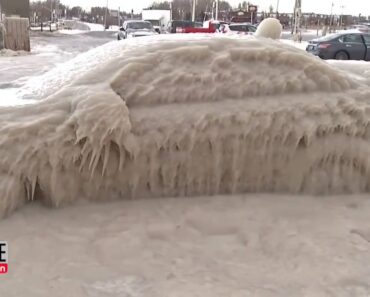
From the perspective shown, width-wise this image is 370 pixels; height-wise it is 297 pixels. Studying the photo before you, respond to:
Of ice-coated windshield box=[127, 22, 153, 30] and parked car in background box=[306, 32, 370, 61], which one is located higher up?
ice-coated windshield box=[127, 22, 153, 30]

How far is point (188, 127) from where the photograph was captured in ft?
9.91

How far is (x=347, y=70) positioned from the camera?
4.00 meters

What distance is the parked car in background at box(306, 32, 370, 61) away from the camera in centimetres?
1453

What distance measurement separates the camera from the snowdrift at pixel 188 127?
2844 millimetres

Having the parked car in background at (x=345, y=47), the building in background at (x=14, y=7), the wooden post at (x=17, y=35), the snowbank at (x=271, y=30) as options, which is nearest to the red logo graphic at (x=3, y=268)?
Answer: the snowbank at (x=271, y=30)

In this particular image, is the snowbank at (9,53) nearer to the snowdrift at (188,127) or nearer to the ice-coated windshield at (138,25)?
the ice-coated windshield at (138,25)

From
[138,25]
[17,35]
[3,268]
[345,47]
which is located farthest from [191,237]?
[138,25]

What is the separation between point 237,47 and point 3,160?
185 centimetres

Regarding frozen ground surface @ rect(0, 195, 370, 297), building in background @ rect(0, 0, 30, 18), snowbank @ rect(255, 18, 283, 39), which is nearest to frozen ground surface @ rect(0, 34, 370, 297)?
frozen ground surface @ rect(0, 195, 370, 297)

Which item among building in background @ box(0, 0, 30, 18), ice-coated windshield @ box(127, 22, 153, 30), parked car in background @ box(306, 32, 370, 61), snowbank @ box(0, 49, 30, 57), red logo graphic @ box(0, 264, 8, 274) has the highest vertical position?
building in background @ box(0, 0, 30, 18)

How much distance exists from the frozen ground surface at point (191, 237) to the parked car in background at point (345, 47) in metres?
11.8

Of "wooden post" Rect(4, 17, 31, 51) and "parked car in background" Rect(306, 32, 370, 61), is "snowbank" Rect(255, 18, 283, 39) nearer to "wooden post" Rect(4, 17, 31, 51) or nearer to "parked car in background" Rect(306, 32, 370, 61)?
"parked car in background" Rect(306, 32, 370, 61)

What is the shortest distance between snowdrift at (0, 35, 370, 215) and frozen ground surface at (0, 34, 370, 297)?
23 mm

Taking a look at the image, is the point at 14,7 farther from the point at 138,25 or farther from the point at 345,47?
the point at 345,47
